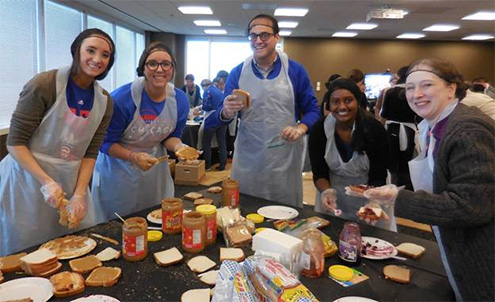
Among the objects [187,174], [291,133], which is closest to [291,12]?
[187,174]

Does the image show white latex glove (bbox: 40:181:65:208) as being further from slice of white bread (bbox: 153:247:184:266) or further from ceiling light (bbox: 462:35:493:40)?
ceiling light (bbox: 462:35:493:40)

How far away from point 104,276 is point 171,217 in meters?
0.40

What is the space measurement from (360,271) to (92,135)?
1373 mm

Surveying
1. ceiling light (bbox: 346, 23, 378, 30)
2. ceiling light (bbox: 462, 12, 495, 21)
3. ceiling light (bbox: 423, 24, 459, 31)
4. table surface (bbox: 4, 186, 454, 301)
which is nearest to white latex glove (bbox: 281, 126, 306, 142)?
table surface (bbox: 4, 186, 454, 301)

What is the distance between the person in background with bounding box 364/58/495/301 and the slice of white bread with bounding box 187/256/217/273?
623 mm

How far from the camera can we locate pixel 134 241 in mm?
1204

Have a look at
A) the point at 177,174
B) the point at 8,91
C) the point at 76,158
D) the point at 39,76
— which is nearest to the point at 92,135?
the point at 76,158

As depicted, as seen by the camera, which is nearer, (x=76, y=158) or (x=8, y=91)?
(x=76, y=158)

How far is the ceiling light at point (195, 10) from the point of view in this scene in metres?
6.60

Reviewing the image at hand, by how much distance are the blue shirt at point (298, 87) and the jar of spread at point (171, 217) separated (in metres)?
0.96

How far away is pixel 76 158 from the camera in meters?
1.68

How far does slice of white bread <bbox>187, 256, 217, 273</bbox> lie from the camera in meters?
1.17

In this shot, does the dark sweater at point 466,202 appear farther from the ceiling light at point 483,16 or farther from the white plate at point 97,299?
the ceiling light at point 483,16

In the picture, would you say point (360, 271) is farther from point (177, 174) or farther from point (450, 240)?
point (177, 174)
